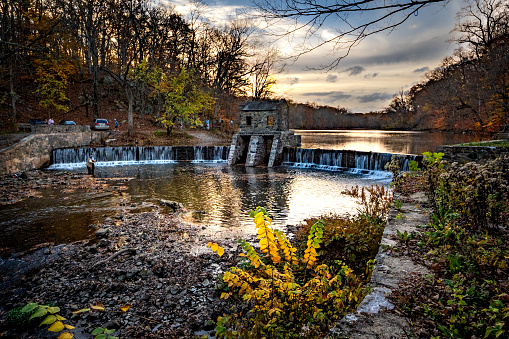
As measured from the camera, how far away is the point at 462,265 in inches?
147

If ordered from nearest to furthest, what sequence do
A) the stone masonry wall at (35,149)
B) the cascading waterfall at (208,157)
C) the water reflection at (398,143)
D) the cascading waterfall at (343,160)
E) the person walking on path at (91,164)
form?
the stone masonry wall at (35,149) → the person walking on path at (91,164) → the cascading waterfall at (343,160) → the cascading waterfall at (208,157) → the water reflection at (398,143)

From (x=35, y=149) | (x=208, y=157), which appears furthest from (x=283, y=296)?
(x=208, y=157)

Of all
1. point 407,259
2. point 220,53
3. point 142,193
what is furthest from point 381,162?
point 220,53

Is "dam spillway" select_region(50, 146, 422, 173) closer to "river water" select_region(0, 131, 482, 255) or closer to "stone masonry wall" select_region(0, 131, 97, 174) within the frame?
"stone masonry wall" select_region(0, 131, 97, 174)

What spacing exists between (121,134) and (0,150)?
42.5 ft

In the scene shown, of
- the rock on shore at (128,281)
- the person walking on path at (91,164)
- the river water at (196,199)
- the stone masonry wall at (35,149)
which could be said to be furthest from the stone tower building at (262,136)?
the rock on shore at (128,281)

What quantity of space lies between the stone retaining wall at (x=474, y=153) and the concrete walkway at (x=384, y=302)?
7.26 metres

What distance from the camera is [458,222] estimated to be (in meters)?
5.20

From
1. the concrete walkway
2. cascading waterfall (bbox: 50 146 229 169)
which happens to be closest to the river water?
cascading waterfall (bbox: 50 146 229 169)

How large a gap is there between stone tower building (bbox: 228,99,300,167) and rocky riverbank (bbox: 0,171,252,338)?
1733 centimetres

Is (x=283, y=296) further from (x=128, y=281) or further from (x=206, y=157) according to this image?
(x=206, y=157)

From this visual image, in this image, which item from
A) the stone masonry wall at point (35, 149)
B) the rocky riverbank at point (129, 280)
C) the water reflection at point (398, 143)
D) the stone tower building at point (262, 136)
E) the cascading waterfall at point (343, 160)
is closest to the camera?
the rocky riverbank at point (129, 280)

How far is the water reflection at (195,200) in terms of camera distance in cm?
965

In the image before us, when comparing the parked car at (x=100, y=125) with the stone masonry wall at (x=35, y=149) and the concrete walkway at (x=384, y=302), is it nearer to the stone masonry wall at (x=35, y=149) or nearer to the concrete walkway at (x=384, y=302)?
the stone masonry wall at (x=35, y=149)
